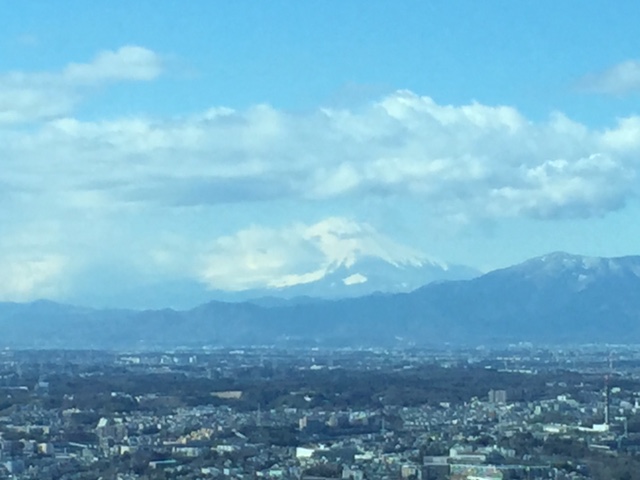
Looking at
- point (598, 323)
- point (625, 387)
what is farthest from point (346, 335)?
point (625, 387)

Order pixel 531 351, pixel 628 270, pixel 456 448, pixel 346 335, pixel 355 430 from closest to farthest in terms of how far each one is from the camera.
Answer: pixel 456 448 → pixel 355 430 → pixel 531 351 → pixel 346 335 → pixel 628 270

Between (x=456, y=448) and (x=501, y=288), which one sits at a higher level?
(x=501, y=288)

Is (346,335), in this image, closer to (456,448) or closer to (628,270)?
(628,270)

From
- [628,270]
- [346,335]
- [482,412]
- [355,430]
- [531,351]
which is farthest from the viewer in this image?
[628,270]

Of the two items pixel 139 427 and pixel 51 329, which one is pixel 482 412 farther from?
pixel 51 329

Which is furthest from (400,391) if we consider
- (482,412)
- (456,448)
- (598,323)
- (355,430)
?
(598,323)

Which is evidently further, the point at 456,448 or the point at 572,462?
the point at 456,448
